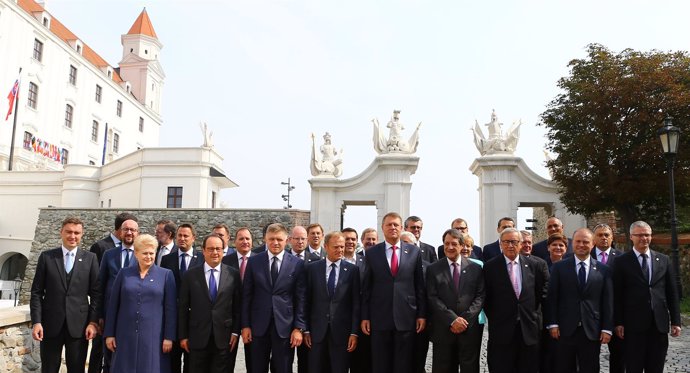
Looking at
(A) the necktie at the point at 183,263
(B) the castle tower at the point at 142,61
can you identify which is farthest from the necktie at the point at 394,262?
(B) the castle tower at the point at 142,61

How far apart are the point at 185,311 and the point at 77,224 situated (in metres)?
1.65

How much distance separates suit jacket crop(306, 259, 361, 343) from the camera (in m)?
5.67

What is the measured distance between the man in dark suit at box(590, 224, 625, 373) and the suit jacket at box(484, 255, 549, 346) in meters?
0.97

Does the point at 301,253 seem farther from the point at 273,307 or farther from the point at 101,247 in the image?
the point at 101,247

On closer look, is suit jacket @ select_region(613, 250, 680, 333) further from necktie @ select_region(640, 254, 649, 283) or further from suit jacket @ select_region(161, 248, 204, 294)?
suit jacket @ select_region(161, 248, 204, 294)

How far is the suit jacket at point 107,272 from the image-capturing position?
5.98 m

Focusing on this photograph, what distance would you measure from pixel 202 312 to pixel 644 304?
4472mm

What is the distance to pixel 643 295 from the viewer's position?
5.73 meters

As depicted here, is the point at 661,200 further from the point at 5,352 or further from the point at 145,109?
the point at 145,109

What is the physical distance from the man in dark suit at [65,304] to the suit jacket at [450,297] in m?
3.52

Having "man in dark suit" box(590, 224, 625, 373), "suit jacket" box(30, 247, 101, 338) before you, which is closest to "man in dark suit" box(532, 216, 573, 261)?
"man in dark suit" box(590, 224, 625, 373)

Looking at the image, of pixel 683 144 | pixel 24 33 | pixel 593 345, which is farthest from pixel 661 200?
pixel 24 33

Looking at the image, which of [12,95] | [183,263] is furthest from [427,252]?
[12,95]

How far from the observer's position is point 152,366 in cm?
532
